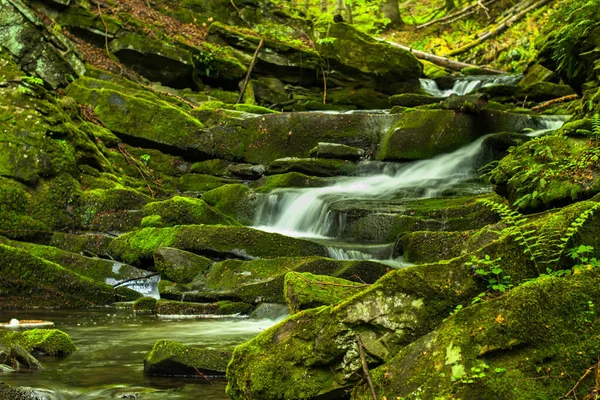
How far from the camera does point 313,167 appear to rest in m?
14.8

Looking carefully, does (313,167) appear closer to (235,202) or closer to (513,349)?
(235,202)

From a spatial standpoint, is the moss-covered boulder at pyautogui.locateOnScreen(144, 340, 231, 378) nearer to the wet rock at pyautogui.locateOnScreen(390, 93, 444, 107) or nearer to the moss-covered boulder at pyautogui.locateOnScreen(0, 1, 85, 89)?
the moss-covered boulder at pyautogui.locateOnScreen(0, 1, 85, 89)

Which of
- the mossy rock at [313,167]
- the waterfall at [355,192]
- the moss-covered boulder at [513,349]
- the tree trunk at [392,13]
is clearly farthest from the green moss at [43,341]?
the tree trunk at [392,13]

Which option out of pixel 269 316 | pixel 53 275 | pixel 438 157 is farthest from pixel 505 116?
pixel 53 275

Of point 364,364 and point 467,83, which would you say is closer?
point 364,364

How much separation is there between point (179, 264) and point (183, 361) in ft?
14.2

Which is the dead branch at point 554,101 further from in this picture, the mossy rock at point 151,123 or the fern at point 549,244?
Answer: the fern at point 549,244

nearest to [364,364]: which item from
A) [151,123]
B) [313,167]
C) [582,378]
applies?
[582,378]

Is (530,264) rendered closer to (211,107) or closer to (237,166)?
(237,166)

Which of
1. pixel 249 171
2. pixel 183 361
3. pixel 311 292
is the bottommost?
pixel 249 171

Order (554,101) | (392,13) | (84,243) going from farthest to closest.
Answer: (392,13) < (554,101) < (84,243)

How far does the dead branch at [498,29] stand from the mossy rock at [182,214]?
59.8 feet

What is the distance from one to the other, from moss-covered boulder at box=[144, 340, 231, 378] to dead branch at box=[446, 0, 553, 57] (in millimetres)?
23575

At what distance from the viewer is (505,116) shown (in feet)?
47.5
